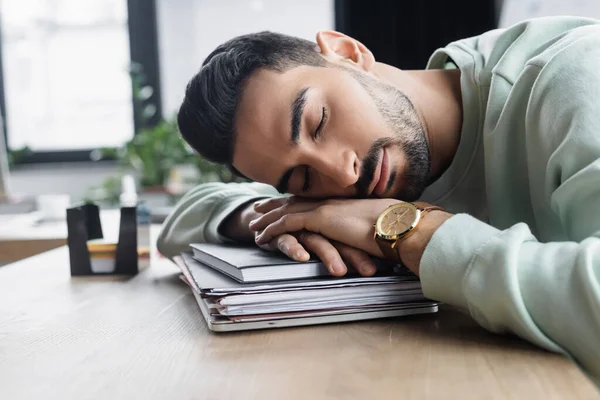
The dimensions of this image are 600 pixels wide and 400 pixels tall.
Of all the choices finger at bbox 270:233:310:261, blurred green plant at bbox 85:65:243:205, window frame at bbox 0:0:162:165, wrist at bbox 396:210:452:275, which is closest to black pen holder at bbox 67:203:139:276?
finger at bbox 270:233:310:261

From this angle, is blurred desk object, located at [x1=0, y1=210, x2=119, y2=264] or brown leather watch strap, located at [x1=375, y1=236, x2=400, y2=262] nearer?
brown leather watch strap, located at [x1=375, y1=236, x2=400, y2=262]

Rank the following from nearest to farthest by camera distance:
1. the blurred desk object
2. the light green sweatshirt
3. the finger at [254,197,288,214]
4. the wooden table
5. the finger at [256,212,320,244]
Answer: the wooden table → the light green sweatshirt → the finger at [256,212,320,244] → the finger at [254,197,288,214] → the blurred desk object

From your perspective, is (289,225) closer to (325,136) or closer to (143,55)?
(325,136)

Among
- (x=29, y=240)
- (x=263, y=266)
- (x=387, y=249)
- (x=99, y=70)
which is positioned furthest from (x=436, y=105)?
(x=99, y=70)

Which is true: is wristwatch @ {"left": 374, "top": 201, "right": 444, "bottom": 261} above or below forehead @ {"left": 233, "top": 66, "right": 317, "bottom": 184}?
below

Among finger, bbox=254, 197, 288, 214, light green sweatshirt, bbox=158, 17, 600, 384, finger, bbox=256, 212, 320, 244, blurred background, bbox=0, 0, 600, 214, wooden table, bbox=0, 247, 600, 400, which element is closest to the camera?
wooden table, bbox=0, 247, 600, 400

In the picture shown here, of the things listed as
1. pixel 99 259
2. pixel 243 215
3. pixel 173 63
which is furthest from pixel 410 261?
pixel 173 63

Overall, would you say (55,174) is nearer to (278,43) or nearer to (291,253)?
(278,43)

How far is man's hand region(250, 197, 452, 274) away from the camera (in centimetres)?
80

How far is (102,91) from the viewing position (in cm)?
421

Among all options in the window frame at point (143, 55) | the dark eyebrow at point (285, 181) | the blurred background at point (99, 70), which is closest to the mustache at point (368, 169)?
the dark eyebrow at point (285, 181)

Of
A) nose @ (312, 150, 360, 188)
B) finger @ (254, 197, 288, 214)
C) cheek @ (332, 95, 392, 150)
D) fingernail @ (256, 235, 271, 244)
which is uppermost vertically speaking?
cheek @ (332, 95, 392, 150)

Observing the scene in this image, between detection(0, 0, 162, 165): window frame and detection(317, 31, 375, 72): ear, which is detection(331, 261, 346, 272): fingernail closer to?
detection(317, 31, 375, 72): ear

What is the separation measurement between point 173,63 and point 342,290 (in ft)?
11.7
